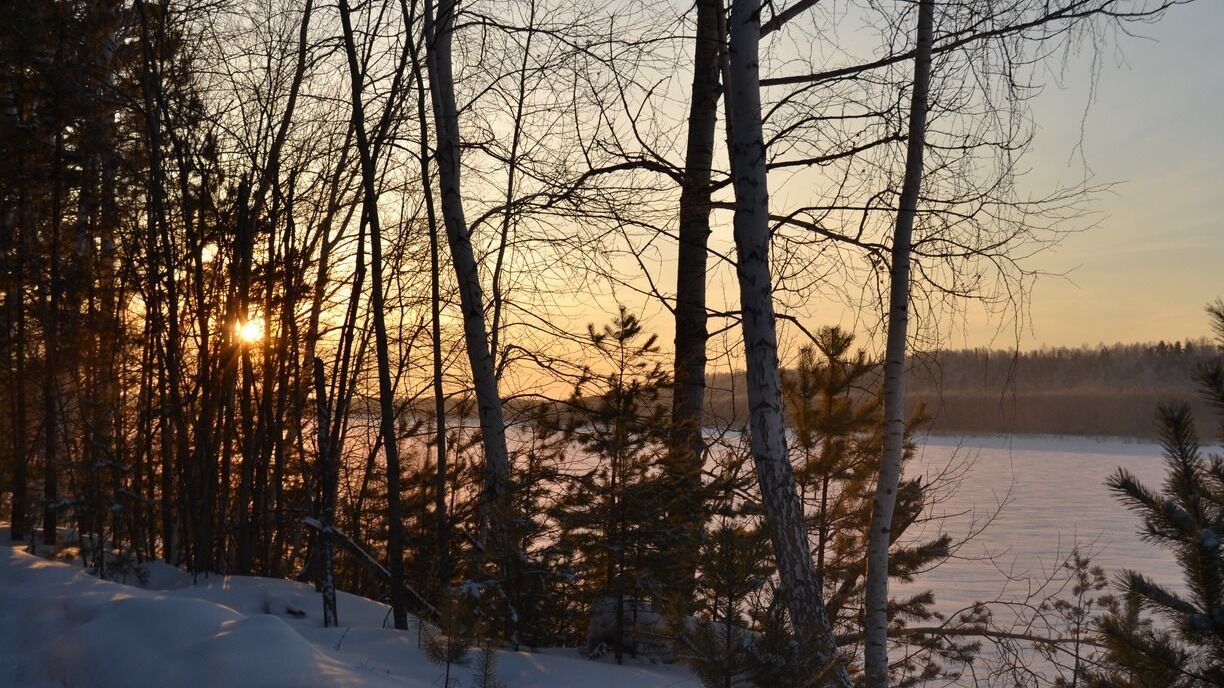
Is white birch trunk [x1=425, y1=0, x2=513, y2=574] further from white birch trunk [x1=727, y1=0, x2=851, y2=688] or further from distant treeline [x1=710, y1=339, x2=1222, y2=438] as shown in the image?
distant treeline [x1=710, y1=339, x2=1222, y2=438]

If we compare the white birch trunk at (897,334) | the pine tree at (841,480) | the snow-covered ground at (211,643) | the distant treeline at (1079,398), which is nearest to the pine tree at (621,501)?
the snow-covered ground at (211,643)

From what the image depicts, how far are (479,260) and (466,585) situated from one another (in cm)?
401

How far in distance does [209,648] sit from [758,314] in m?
2.77

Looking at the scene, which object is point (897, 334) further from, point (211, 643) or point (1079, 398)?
point (1079, 398)

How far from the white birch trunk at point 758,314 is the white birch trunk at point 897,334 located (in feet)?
5.36

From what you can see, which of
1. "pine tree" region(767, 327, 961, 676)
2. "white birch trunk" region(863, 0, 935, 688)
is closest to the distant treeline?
"pine tree" region(767, 327, 961, 676)

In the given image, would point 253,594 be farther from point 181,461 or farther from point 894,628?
point 894,628

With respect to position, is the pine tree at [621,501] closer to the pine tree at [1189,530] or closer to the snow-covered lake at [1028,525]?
the pine tree at [1189,530]

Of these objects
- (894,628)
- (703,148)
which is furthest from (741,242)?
(894,628)

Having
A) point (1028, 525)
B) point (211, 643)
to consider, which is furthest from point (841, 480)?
point (1028, 525)

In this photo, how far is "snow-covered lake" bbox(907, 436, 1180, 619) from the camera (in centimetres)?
1472

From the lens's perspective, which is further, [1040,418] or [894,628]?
[1040,418]

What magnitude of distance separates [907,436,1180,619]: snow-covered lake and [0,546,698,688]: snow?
213 inches

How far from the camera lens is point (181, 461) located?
245 inches
